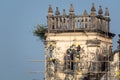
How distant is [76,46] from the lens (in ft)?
193

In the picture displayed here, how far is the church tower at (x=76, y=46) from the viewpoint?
5844 cm

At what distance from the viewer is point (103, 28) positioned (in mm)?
60062

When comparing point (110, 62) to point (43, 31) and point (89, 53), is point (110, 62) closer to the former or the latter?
point (89, 53)

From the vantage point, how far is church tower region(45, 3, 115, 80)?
58438 mm

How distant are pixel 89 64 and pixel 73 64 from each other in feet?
3.57

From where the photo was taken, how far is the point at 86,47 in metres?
58.6

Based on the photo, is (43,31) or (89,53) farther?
(43,31)

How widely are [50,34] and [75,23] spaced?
1.66m

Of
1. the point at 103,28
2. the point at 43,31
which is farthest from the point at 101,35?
the point at 43,31

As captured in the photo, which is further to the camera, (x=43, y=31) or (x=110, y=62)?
(x=43, y=31)

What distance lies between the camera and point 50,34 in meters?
59.2

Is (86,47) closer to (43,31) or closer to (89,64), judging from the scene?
(89,64)

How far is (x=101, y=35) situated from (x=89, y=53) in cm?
143

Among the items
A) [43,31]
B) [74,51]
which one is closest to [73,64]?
[74,51]
